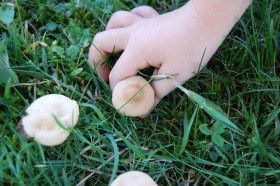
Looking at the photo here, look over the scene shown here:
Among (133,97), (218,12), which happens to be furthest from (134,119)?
(218,12)

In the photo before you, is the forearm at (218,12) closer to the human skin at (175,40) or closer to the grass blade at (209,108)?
the human skin at (175,40)

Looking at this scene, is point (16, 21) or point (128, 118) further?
point (16, 21)

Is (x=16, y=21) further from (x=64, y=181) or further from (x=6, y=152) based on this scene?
(x=64, y=181)

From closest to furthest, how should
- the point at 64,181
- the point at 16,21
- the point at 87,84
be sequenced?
the point at 64,181, the point at 87,84, the point at 16,21

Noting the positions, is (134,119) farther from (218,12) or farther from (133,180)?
(218,12)

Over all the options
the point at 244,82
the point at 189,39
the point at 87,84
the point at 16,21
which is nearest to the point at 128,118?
the point at 87,84

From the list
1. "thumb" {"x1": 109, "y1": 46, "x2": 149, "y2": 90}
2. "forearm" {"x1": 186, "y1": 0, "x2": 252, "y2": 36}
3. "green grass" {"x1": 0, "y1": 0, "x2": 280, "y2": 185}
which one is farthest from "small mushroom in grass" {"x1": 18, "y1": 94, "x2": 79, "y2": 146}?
"forearm" {"x1": 186, "y1": 0, "x2": 252, "y2": 36}
